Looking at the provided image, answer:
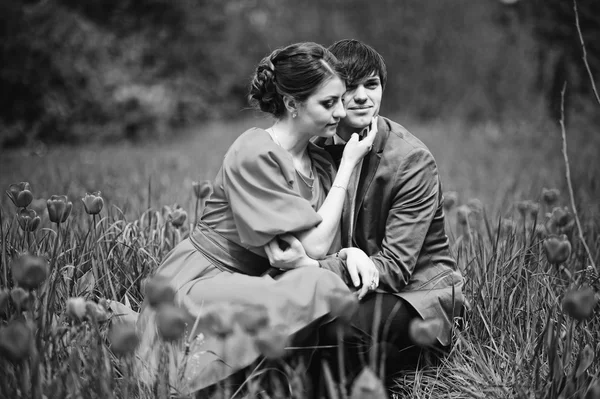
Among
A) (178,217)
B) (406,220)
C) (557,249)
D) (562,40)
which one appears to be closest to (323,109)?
(406,220)

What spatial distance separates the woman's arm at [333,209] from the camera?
2102 mm

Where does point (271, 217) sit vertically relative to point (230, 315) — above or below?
above

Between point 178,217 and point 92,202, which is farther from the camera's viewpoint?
point 178,217

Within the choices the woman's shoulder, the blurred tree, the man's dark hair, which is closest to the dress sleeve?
the woman's shoulder

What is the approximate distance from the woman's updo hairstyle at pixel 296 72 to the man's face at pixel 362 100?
9 cm

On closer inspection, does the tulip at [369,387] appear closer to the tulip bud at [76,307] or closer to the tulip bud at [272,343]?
the tulip bud at [272,343]

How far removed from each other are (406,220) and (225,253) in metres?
0.65

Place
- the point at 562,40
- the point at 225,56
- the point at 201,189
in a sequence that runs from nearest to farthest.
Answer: the point at 201,189, the point at 562,40, the point at 225,56

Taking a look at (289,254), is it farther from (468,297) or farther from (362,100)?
(468,297)

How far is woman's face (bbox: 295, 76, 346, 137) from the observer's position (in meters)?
2.17

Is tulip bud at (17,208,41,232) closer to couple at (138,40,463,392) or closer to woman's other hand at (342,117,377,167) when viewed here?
couple at (138,40,463,392)

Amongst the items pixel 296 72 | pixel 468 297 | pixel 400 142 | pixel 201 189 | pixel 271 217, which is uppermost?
pixel 296 72

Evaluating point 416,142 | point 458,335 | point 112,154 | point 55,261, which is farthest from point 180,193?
point 112,154

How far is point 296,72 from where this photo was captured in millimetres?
2178
